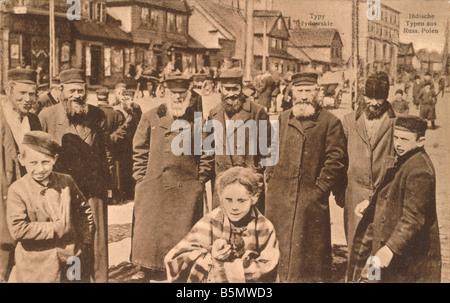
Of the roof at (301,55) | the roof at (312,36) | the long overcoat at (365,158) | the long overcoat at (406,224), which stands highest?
the roof at (312,36)

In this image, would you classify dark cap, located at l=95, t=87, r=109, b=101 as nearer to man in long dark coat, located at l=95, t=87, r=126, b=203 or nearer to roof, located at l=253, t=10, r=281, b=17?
man in long dark coat, located at l=95, t=87, r=126, b=203

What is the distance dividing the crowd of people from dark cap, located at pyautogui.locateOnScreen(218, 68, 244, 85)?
0.29ft

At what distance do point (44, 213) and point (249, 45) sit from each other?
311 cm

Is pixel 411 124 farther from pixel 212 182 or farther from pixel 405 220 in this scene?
pixel 212 182

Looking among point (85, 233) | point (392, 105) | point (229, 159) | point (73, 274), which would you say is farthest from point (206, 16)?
point (73, 274)

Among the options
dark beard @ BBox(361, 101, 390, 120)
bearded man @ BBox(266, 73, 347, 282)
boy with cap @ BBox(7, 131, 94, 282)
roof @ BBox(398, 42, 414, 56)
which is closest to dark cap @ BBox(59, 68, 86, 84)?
boy with cap @ BBox(7, 131, 94, 282)

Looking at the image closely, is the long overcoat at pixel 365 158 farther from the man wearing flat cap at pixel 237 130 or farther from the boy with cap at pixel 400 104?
the man wearing flat cap at pixel 237 130

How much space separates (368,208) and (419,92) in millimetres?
1534

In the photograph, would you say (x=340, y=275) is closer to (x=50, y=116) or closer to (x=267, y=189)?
(x=267, y=189)

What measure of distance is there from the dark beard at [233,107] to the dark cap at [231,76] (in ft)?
0.72

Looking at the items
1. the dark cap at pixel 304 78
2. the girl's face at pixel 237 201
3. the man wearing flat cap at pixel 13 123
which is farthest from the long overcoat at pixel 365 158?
the man wearing flat cap at pixel 13 123

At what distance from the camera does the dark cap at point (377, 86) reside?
276 inches

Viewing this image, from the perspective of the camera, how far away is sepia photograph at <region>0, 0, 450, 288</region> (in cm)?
689

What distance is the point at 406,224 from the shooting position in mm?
6805
